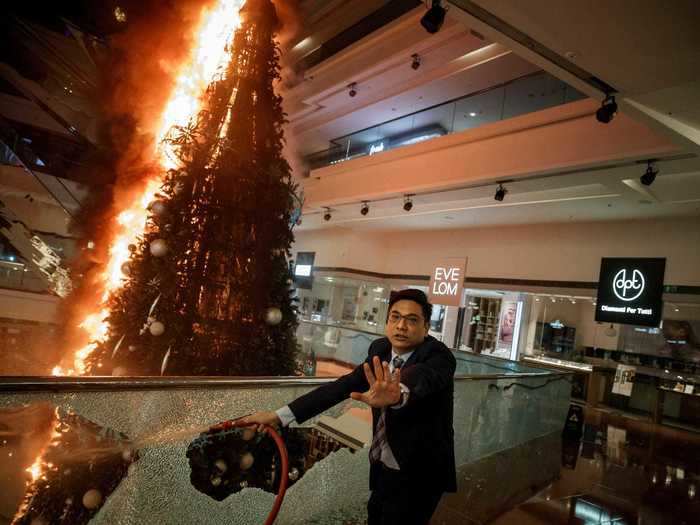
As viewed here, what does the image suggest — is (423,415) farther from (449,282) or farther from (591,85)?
(449,282)

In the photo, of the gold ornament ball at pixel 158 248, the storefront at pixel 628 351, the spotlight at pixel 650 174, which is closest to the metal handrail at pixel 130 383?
the gold ornament ball at pixel 158 248

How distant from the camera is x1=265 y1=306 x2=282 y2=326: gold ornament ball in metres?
3.87

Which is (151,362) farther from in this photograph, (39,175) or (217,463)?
(39,175)

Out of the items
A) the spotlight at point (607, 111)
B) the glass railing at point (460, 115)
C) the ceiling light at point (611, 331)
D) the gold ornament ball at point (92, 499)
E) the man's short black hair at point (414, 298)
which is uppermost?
the glass railing at point (460, 115)

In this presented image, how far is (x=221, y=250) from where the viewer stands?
376 centimetres

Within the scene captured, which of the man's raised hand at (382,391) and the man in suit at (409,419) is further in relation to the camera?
the man in suit at (409,419)

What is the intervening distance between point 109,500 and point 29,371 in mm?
4405

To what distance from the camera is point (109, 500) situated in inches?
75.6

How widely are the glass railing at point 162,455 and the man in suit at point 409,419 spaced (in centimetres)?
64

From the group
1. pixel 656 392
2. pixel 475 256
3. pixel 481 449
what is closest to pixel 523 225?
pixel 475 256

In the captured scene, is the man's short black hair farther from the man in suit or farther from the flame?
the flame

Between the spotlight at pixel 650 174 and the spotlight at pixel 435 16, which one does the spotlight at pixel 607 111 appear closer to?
the spotlight at pixel 435 16

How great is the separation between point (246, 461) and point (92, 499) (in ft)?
2.40

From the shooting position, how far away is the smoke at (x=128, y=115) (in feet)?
15.9
